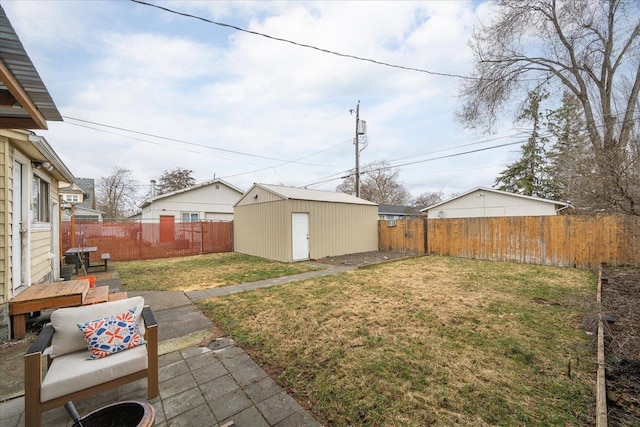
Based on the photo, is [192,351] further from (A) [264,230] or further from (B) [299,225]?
(A) [264,230]

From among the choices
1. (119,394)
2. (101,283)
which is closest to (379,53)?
(119,394)

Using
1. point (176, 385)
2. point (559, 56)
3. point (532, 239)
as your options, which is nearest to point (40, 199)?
→ point (176, 385)

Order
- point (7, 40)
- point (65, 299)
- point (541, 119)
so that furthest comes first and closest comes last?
point (541, 119) → point (65, 299) → point (7, 40)

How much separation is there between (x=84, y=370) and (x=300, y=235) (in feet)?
28.6

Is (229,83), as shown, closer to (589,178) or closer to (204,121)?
(204,121)

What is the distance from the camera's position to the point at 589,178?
413 centimetres

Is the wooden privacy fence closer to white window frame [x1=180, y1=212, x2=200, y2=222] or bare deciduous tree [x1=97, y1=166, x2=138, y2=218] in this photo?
white window frame [x1=180, y1=212, x2=200, y2=222]

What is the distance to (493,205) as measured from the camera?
1650 centimetres

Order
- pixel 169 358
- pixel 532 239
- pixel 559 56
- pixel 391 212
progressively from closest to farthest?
1. pixel 169 358
2. pixel 532 239
3. pixel 559 56
4. pixel 391 212

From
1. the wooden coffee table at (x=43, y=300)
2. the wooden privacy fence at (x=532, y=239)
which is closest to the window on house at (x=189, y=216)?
the wooden privacy fence at (x=532, y=239)

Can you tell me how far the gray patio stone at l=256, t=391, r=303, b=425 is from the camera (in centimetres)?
214

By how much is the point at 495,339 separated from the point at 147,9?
7.13 m

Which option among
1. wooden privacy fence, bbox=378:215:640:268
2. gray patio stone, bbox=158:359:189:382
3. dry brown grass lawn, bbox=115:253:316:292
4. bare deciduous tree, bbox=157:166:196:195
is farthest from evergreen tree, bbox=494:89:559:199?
bare deciduous tree, bbox=157:166:196:195

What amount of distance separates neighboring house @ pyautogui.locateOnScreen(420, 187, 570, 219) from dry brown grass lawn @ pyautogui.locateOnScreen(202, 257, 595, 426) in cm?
1101
